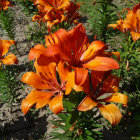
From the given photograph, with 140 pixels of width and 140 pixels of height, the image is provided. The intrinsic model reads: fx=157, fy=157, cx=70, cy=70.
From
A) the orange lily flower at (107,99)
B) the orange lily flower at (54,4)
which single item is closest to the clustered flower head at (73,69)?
the orange lily flower at (107,99)

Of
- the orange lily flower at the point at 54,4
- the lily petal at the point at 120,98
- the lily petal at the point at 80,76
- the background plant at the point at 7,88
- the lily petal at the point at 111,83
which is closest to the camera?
the lily petal at the point at 80,76

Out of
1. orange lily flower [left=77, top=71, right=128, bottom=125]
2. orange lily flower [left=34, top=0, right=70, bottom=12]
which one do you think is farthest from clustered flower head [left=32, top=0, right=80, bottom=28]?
orange lily flower [left=77, top=71, right=128, bottom=125]

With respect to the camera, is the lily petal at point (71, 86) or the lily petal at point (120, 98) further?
the lily petal at point (120, 98)

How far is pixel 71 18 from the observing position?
320 centimetres

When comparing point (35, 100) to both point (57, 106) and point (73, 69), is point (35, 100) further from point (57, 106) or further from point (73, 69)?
point (73, 69)

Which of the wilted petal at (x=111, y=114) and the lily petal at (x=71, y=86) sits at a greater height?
the lily petal at (x=71, y=86)

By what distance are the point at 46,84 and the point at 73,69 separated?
35 cm

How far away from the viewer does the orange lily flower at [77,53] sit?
109 centimetres

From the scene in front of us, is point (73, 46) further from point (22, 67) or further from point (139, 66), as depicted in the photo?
point (22, 67)

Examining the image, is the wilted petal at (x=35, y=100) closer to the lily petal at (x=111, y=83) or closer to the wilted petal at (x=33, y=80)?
the wilted petal at (x=33, y=80)

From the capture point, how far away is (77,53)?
1306 millimetres

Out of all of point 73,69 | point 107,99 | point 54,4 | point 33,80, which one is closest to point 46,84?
point 33,80

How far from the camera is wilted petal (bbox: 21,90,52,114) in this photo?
1.26 m

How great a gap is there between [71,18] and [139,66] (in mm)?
1657
